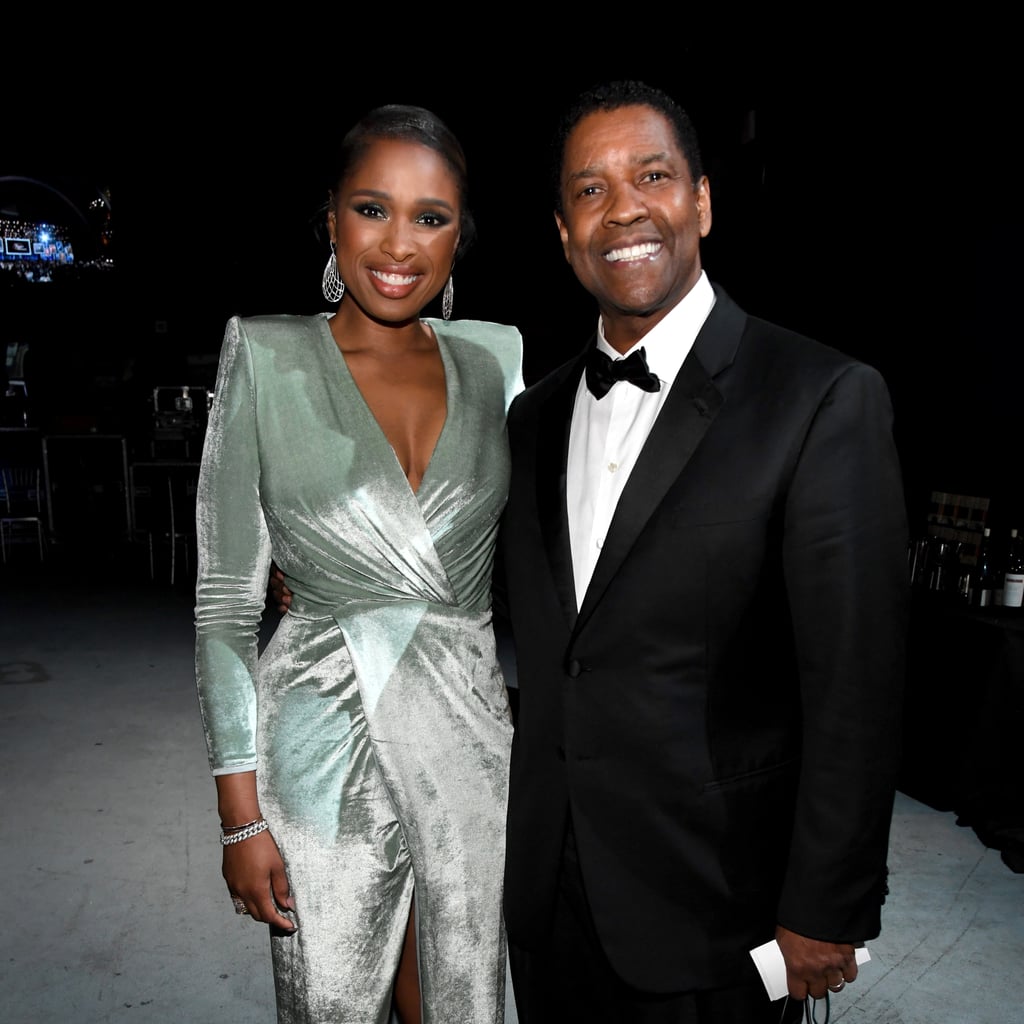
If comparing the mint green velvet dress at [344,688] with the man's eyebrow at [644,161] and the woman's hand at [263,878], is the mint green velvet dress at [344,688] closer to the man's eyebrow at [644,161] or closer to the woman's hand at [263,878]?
the woman's hand at [263,878]

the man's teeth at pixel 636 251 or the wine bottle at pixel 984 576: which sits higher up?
the man's teeth at pixel 636 251

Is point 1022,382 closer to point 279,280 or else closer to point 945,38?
point 945,38

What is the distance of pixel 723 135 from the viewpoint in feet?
18.1

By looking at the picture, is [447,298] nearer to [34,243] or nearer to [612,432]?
[612,432]

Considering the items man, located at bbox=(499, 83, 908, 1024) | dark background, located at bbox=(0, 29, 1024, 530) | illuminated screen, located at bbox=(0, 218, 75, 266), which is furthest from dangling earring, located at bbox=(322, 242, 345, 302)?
illuminated screen, located at bbox=(0, 218, 75, 266)

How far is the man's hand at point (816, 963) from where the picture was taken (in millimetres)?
1279

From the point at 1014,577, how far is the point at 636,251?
9.01 feet

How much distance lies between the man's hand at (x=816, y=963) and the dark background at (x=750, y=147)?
132 cm

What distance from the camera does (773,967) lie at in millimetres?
1312

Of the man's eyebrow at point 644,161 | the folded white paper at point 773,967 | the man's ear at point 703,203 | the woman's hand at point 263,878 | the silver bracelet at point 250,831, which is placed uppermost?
the man's eyebrow at point 644,161

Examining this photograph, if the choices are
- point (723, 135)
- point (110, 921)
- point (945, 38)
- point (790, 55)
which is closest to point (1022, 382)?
point (945, 38)

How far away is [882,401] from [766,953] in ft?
2.54

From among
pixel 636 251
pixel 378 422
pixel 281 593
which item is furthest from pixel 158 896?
pixel 636 251

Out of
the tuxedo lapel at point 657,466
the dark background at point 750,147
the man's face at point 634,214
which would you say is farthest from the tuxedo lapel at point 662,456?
the dark background at point 750,147
